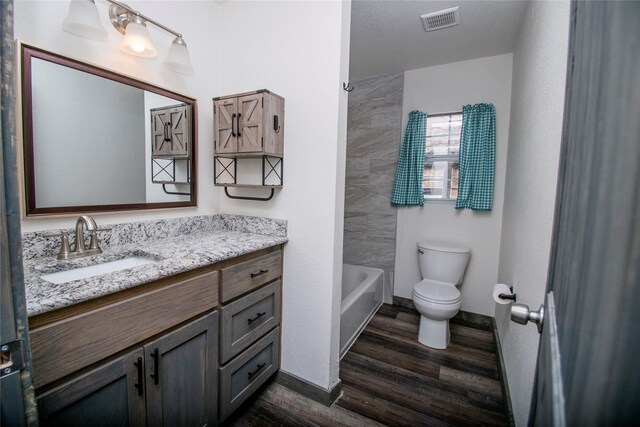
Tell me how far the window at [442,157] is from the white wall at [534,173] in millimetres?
870

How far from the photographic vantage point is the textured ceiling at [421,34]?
70.3 inches

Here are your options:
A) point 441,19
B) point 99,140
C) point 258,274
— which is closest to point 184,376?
point 258,274

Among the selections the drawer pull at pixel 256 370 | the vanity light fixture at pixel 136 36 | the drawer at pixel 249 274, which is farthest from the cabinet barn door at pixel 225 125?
the drawer pull at pixel 256 370

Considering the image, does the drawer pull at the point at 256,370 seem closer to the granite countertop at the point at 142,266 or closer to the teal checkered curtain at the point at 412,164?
the granite countertop at the point at 142,266

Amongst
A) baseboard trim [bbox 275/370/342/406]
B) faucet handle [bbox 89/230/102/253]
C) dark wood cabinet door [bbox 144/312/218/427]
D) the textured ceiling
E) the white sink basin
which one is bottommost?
baseboard trim [bbox 275/370/342/406]

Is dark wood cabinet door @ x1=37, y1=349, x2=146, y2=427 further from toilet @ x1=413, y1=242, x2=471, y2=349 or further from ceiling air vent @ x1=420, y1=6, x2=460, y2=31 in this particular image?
ceiling air vent @ x1=420, y1=6, x2=460, y2=31

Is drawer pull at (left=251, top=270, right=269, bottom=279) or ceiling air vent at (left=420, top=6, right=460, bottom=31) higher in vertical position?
ceiling air vent at (left=420, top=6, right=460, bottom=31)

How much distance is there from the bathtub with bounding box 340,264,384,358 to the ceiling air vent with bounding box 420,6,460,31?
213cm

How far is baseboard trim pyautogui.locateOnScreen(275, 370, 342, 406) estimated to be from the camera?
5.11 feet

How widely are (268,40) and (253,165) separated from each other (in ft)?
2.45

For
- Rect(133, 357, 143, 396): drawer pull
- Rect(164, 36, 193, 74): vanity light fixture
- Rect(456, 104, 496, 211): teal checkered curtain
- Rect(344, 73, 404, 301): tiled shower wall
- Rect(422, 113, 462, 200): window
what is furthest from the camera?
Rect(344, 73, 404, 301): tiled shower wall

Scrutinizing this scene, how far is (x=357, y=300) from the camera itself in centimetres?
227

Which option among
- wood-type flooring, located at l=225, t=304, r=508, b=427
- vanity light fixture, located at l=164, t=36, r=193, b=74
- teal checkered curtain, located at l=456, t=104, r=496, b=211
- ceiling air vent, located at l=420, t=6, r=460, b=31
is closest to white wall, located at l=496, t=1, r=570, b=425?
wood-type flooring, located at l=225, t=304, r=508, b=427

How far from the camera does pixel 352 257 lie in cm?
310
